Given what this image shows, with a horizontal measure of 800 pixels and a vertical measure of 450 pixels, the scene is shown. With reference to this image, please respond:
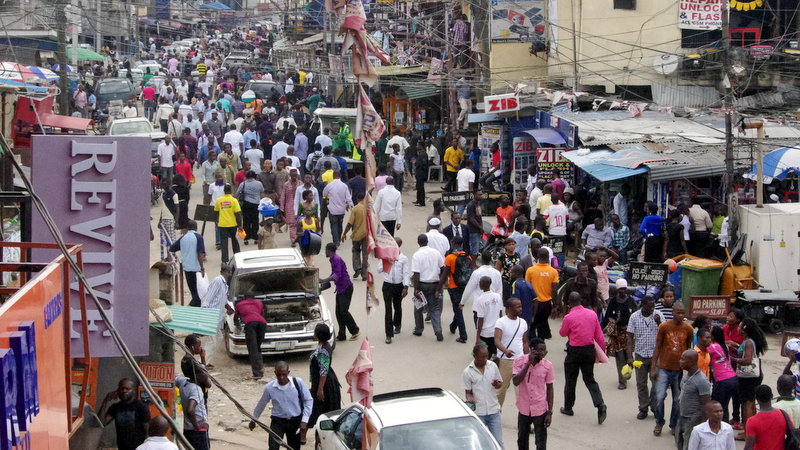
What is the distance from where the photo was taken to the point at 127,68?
165 ft

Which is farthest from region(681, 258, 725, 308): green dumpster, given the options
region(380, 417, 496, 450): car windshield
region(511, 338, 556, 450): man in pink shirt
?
region(380, 417, 496, 450): car windshield

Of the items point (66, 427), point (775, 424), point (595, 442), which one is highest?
point (66, 427)

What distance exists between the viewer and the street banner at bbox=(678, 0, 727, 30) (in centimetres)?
2819

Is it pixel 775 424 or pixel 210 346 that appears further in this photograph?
pixel 210 346

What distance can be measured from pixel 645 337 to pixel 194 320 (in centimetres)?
507

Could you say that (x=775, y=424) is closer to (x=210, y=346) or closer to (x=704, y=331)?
(x=704, y=331)

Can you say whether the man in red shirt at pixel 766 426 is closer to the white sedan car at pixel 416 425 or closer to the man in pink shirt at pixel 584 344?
the white sedan car at pixel 416 425

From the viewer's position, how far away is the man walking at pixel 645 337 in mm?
12398

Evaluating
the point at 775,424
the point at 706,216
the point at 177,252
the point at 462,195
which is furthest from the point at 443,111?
the point at 775,424

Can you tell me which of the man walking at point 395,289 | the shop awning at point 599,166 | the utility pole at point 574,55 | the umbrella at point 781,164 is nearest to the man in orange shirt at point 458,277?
the man walking at point 395,289

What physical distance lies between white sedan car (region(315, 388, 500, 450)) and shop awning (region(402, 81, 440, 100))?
22933mm

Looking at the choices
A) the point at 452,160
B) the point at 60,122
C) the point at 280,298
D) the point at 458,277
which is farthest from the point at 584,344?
the point at 452,160

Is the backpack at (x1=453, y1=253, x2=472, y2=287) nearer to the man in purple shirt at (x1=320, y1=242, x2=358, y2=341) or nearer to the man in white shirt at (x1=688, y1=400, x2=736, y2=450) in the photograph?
the man in purple shirt at (x1=320, y1=242, x2=358, y2=341)

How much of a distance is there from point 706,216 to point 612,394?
22.9 feet
